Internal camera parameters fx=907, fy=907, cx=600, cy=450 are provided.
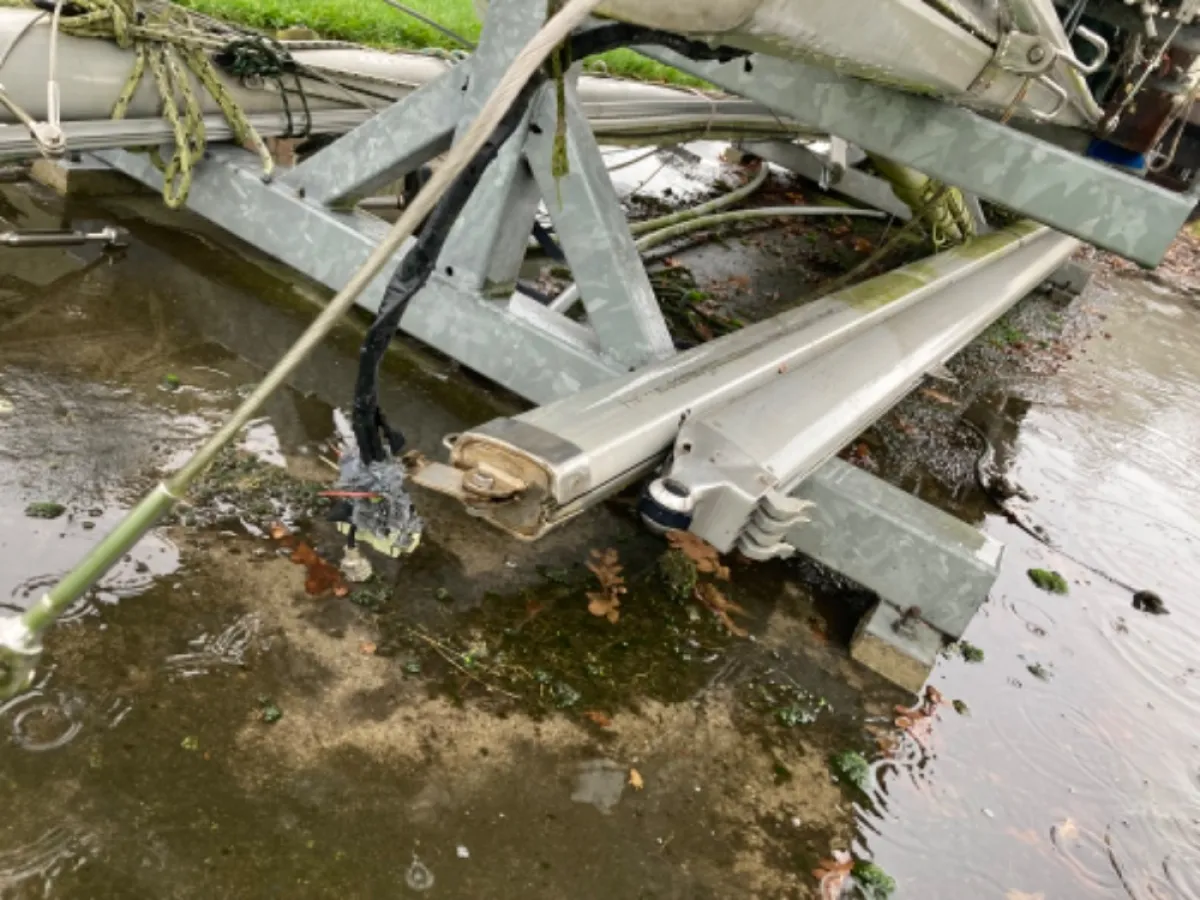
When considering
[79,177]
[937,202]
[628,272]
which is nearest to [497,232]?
[628,272]

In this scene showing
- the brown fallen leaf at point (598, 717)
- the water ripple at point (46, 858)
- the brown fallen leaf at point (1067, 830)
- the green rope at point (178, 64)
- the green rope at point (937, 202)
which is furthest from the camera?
the green rope at point (937, 202)

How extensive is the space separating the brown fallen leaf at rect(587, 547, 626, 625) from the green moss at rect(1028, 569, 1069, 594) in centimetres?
168

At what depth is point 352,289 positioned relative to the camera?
112 cm

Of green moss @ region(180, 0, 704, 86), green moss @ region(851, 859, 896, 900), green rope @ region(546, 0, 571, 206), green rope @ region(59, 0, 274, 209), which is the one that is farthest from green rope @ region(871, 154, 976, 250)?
green moss @ region(851, 859, 896, 900)

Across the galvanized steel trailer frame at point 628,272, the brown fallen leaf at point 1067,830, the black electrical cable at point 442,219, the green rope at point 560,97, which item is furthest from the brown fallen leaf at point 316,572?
the brown fallen leaf at point 1067,830

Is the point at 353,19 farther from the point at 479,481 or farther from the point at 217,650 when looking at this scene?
the point at 479,481

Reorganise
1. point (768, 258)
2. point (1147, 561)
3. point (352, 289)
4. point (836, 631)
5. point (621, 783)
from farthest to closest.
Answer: point (768, 258), point (1147, 561), point (836, 631), point (621, 783), point (352, 289)

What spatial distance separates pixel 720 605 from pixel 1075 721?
1.13 metres

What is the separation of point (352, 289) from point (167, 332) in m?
2.37

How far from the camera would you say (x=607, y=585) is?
2.69 metres

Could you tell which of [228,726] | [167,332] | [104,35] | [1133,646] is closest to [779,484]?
[228,726]

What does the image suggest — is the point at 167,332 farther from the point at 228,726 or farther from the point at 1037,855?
the point at 1037,855

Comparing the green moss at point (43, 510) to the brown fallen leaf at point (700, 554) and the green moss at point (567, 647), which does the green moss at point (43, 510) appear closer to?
the green moss at point (567, 647)

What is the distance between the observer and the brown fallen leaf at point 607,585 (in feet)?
8.51
